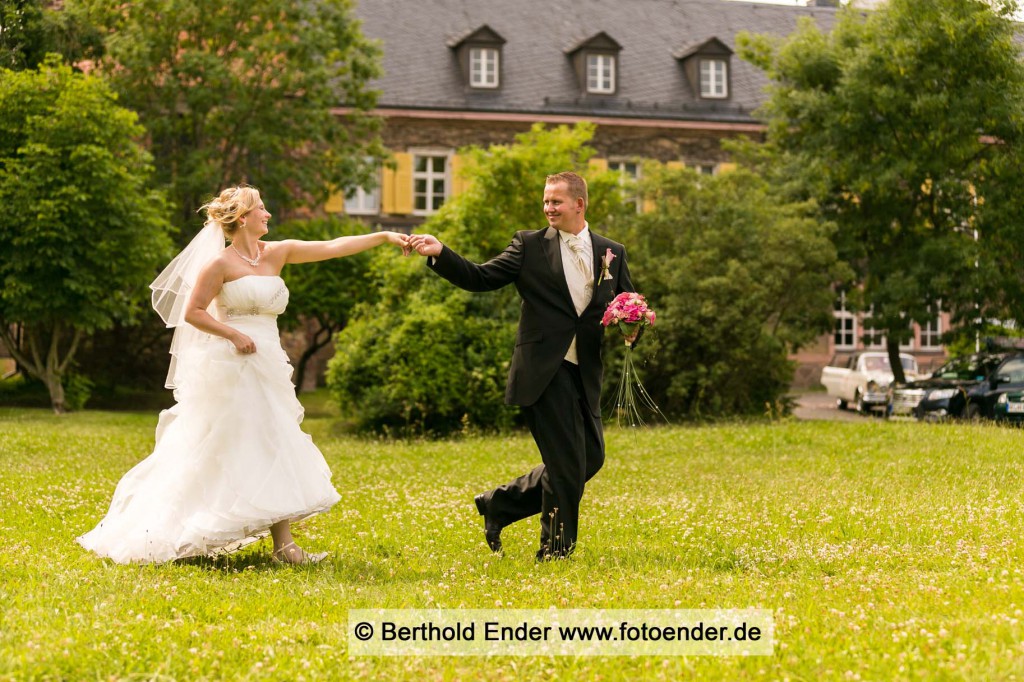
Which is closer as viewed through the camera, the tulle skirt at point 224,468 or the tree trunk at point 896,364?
the tulle skirt at point 224,468

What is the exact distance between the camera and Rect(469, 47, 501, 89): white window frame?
38.4 metres

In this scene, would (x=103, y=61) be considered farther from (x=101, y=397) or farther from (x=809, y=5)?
(x=809, y=5)

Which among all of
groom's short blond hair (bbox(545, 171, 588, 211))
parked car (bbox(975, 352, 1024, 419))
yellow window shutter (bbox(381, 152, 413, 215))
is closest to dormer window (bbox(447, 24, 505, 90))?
yellow window shutter (bbox(381, 152, 413, 215))

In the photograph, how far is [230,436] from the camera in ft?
23.6

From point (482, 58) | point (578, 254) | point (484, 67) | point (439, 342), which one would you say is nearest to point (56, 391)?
point (439, 342)

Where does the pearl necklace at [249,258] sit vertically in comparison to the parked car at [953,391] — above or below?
above

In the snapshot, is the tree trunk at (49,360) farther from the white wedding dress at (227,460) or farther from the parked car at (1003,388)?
the white wedding dress at (227,460)

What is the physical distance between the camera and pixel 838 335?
4122cm

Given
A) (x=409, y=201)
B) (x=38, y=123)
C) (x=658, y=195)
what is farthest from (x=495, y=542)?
(x=409, y=201)

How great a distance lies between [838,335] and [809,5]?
46.5 feet

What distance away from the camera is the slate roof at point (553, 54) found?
125ft

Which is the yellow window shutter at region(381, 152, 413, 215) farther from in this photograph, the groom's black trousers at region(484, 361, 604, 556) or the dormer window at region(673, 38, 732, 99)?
the groom's black trousers at region(484, 361, 604, 556)

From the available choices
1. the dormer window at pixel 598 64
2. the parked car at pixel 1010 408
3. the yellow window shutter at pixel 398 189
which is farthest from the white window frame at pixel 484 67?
the parked car at pixel 1010 408

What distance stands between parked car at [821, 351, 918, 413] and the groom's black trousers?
73.8 ft
